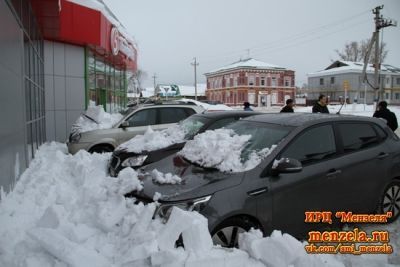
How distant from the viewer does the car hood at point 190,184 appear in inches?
149

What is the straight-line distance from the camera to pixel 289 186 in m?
4.18

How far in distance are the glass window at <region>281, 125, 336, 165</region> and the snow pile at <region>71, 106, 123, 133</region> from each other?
6.59 m

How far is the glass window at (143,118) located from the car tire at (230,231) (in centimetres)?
673

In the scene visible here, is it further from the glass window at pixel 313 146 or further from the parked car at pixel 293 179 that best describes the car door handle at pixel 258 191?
the glass window at pixel 313 146

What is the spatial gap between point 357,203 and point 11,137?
5.60 m

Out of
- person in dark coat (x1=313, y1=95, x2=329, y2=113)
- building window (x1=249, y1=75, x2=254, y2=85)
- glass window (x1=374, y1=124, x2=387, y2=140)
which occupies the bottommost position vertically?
glass window (x1=374, y1=124, x2=387, y2=140)

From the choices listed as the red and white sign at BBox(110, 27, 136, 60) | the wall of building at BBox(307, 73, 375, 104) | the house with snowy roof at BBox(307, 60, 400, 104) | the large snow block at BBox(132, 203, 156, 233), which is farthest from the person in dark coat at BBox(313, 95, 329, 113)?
the wall of building at BBox(307, 73, 375, 104)

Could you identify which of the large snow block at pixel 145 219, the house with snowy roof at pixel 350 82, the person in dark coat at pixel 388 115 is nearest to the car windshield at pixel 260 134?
the large snow block at pixel 145 219

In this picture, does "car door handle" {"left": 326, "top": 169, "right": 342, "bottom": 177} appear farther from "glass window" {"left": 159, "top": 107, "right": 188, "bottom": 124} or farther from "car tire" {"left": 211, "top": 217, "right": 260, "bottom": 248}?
"glass window" {"left": 159, "top": 107, "right": 188, "bottom": 124}

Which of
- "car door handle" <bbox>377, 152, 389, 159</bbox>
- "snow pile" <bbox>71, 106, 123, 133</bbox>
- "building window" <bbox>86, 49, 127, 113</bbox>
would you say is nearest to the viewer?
"car door handle" <bbox>377, 152, 389, 159</bbox>

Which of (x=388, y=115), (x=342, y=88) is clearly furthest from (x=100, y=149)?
(x=342, y=88)

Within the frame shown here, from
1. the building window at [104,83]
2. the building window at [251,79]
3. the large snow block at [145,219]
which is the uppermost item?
the building window at [251,79]

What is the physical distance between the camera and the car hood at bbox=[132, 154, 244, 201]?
3.80 metres

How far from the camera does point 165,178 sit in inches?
168
